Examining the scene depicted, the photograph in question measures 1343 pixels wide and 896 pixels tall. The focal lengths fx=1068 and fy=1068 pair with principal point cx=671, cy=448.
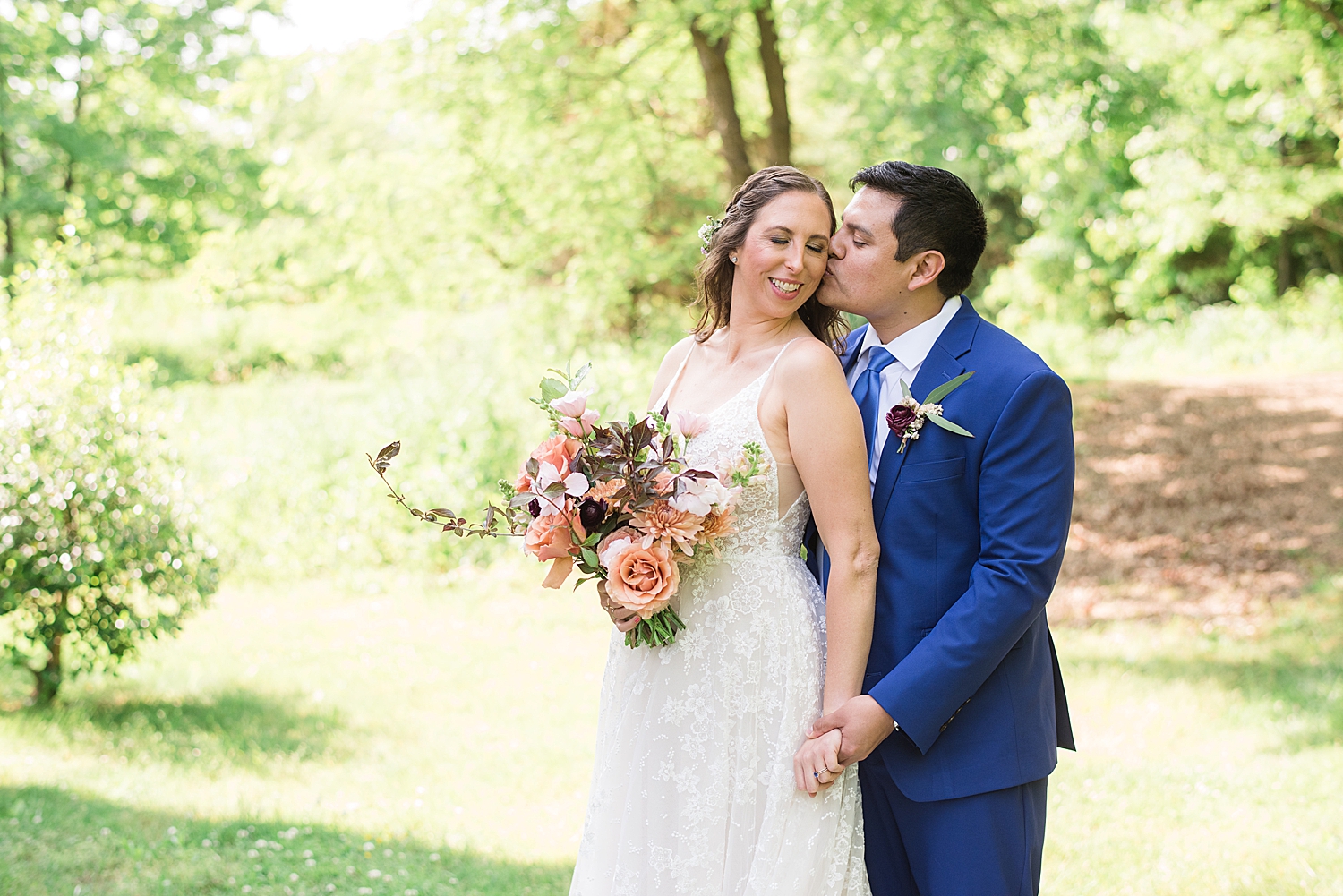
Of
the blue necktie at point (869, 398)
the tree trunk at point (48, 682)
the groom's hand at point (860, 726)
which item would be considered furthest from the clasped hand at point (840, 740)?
the tree trunk at point (48, 682)

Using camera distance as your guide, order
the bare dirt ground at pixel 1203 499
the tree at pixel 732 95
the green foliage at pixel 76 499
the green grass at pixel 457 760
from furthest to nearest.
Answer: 1. the tree at pixel 732 95
2. the bare dirt ground at pixel 1203 499
3. the green foliage at pixel 76 499
4. the green grass at pixel 457 760

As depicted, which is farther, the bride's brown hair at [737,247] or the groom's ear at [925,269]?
the bride's brown hair at [737,247]

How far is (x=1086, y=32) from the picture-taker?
349 inches

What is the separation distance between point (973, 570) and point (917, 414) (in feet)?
1.25

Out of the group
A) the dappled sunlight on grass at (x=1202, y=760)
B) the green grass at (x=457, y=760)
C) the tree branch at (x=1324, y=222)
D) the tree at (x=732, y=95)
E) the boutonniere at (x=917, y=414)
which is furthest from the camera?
the tree branch at (x=1324, y=222)

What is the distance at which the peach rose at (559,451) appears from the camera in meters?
2.54

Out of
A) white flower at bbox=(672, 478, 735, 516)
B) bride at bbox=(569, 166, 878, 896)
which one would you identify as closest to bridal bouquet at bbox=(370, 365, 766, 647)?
white flower at bbox=(672, 478, 735, 516)

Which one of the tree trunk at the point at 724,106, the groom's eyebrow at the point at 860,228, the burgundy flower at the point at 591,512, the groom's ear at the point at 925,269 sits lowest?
the burgundy flower at the point at 591,512

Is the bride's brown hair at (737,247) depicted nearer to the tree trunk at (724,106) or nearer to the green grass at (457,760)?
the green grass at (457,760)

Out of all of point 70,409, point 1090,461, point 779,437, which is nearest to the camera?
point 779,437

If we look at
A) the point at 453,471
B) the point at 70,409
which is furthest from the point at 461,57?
the point at 70,409

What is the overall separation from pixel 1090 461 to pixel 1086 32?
15.7 feet

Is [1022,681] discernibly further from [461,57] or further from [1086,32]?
[461,57]

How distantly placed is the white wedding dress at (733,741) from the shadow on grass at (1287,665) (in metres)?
4.34
